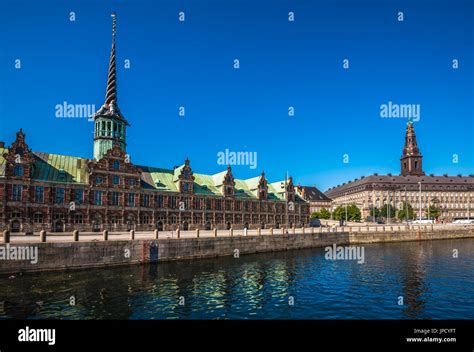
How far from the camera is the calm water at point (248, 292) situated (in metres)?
18.3

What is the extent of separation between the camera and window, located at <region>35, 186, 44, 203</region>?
46.5 metres

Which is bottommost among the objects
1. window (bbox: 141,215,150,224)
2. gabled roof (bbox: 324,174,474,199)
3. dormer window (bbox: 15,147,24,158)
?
window (bbox: 141,215,150,224)

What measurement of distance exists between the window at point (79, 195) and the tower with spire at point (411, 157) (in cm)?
16842

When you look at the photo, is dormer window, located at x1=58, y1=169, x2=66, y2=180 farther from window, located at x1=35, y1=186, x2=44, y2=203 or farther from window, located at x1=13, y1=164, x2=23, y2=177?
window, located at x1=13, y1=164, x2=23, y2=177

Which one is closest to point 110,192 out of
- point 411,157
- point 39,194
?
point 39,194

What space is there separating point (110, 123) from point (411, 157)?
163884 mm

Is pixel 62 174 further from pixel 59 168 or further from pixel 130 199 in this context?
pixel 130 199

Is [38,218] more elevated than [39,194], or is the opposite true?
[39,194]

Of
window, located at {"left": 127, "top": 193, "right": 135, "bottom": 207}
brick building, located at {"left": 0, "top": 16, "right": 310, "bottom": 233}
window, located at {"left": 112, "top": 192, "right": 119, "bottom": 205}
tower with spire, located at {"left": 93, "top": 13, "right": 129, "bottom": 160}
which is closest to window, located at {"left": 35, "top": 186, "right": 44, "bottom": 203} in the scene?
brick building, located at {"left": 0, "top": 16, "right": 310, "bottom": 233}

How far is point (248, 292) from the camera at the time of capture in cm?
2281

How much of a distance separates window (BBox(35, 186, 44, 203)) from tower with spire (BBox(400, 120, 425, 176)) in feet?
570
